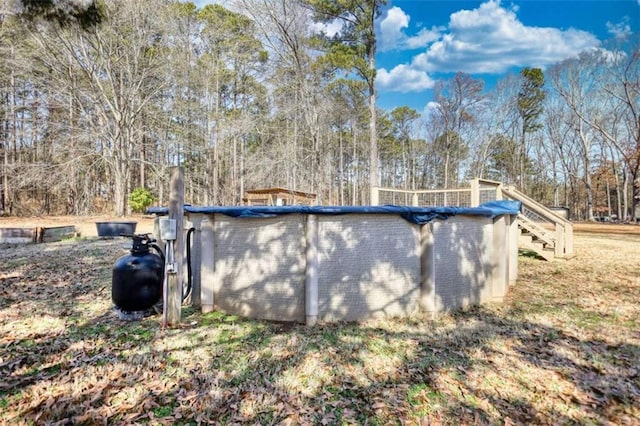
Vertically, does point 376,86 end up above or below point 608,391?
above

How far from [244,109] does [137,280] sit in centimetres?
1730

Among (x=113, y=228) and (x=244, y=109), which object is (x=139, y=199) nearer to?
(x=113, y=228)

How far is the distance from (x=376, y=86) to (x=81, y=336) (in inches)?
566

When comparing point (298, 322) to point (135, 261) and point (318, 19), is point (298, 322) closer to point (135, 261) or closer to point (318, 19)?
point (135, 261)

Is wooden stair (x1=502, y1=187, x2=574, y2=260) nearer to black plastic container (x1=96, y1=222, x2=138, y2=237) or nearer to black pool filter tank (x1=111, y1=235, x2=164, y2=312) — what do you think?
black pool filter tank (x1=111, y1=235, x2=164, y2=312)

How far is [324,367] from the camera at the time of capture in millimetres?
2537

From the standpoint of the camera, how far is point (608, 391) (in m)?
2.23

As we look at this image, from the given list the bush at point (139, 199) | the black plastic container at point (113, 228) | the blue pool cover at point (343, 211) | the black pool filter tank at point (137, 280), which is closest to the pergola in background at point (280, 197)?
the black plastic container at point (113, 228)

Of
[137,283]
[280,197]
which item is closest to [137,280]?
[137,283]

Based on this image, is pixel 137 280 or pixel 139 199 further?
pixel 139 199

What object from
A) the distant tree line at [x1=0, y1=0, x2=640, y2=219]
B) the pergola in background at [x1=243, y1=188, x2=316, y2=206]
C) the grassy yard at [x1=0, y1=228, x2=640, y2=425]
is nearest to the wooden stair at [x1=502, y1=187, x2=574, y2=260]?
the grassy yard at [x1=0, y1=228, x2=640, y2=425]

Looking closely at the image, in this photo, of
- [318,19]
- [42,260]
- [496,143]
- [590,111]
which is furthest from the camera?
[496,143]

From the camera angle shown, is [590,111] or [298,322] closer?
[298,322]

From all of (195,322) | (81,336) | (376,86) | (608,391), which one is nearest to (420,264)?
(608,391)
